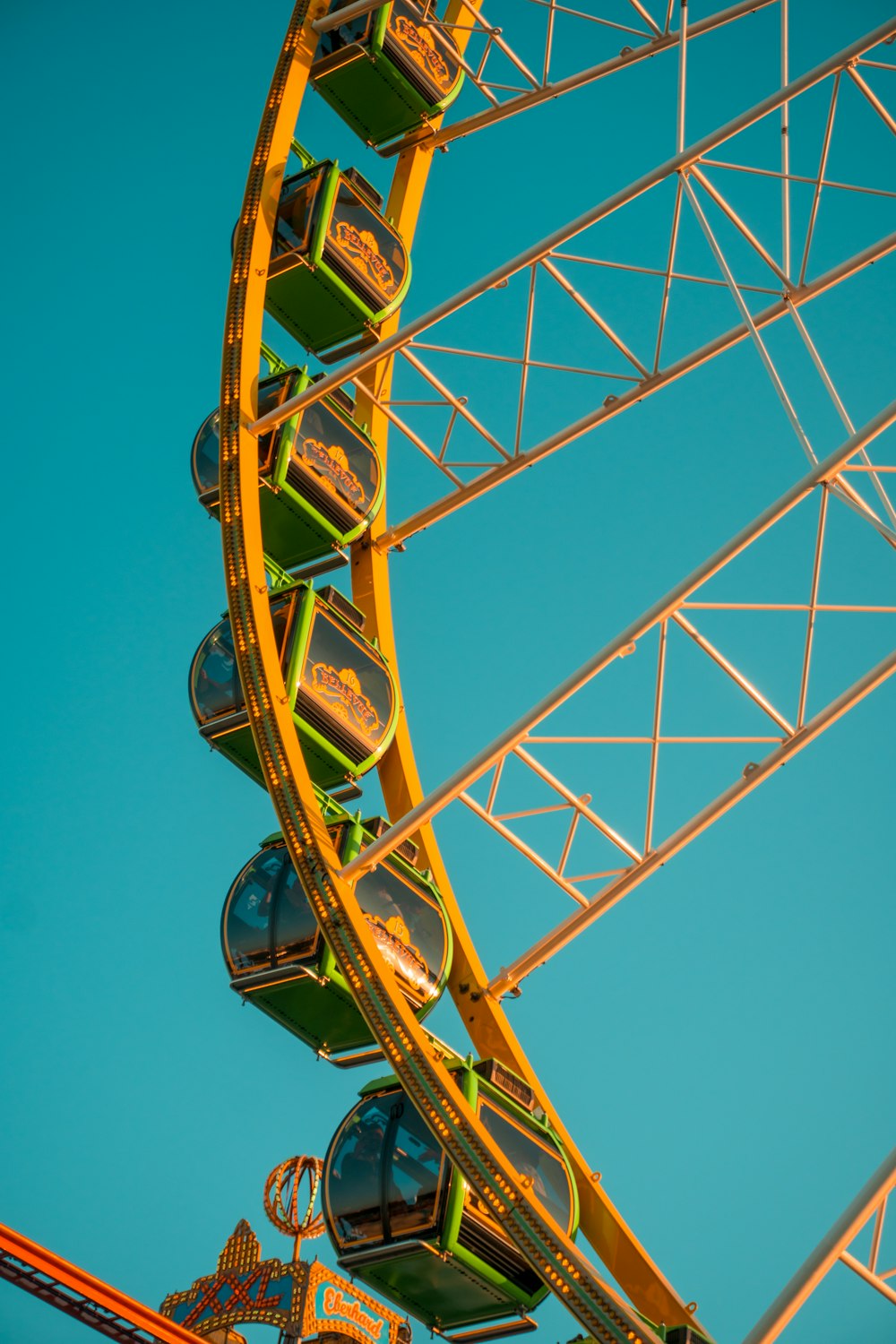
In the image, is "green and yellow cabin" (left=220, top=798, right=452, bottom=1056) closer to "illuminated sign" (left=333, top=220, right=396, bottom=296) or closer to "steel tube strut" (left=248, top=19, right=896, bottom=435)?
"steel tube strut" (left=248, top=19, right=896, bottom=435)

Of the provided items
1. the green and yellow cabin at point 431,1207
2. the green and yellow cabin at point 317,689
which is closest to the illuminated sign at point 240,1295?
the green and yellow cabin at point 431,1207

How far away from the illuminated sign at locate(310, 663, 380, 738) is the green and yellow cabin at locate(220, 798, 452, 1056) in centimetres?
89

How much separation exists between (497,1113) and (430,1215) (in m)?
0.95

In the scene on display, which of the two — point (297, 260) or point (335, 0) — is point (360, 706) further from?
point (335, 0)

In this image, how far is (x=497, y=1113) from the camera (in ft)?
39.4

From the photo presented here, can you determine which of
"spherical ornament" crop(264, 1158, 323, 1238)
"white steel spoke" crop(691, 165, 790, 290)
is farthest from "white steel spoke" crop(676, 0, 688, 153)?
"spherical ornament" crop(264, 1158, 323, 1238)

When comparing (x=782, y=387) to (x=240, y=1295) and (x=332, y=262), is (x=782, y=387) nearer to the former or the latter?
(x=332, y=262)

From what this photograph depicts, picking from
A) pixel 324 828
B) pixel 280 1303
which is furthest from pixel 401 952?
pixel 280 1303

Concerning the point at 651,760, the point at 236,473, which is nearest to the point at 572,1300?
the point at 651,760

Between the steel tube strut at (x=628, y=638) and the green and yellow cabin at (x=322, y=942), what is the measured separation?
3.78 ft

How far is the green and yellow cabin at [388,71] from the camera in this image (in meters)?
16.2

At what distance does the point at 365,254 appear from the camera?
52.2ft

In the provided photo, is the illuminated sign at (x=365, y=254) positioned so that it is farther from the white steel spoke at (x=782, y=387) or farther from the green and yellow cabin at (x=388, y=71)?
the white steel spoke at (x=782, y=387)

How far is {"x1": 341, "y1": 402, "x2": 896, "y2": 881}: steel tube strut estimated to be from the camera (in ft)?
37.2
